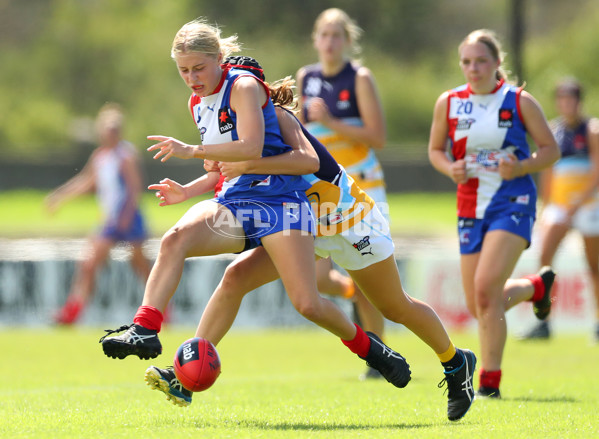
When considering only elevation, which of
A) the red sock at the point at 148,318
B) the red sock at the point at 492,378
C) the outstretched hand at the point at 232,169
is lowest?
the red sock at the point at 492,378

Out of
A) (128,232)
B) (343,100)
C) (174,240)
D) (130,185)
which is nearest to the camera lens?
(174,240)

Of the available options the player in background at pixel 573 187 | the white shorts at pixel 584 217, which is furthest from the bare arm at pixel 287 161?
the white shorts at pixel 584 217

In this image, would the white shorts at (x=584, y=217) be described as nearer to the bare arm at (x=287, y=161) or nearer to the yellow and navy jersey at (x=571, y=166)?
the yellow and navy jersey at (x=571, y=166)

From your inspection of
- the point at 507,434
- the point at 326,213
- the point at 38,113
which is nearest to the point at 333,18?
the point at 326,213

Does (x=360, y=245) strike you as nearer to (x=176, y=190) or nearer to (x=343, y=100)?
(x=176, y=190)

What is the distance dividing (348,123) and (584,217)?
3.83 m

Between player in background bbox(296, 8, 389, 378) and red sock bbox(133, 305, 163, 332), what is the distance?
321cm

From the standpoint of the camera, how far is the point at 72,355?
10094 millimetres

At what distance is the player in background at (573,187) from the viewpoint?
1082cm

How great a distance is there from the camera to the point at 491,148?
7.06 metres

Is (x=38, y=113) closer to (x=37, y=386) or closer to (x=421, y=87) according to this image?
(x=421, y=87)

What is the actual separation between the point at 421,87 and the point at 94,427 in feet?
119

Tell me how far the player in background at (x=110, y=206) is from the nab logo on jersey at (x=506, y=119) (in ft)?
20.8

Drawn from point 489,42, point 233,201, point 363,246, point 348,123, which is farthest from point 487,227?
point 233,201
